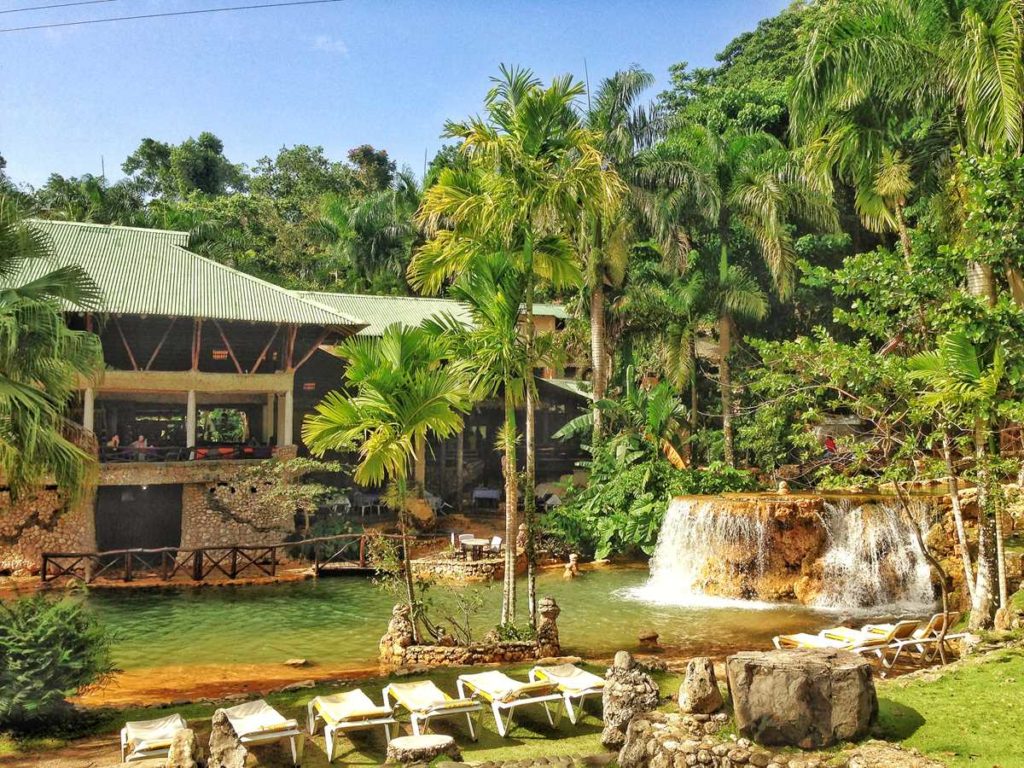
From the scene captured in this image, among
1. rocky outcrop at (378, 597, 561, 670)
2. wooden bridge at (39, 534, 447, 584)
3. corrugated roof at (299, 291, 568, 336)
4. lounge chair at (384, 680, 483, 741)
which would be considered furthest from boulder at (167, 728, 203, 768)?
corrugated roof at (299, 291, 568, 336)

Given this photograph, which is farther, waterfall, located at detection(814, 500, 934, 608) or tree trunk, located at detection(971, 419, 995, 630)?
waterfall, located at detection(814, 500, 934, 608)

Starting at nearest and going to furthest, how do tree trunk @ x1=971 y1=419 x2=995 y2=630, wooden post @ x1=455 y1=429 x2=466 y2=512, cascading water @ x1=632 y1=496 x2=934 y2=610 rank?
tree trunk @ x1=971 y1=419 x2=995 y2=630 < cascading water @ x1=632 y1=496 x2=934 y2=610 < wooden post @ x1=455 y1=429 x2=466 y2=512

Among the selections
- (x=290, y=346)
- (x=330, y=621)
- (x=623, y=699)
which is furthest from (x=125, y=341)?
(x=623, y=699)

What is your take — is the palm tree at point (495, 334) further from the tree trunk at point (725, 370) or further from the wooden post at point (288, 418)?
the tree trunk at point (725, 370)

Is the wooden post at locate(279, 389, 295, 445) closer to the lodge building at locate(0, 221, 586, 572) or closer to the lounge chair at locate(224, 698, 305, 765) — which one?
the lodge building at locate(0, 221, 586, 572)

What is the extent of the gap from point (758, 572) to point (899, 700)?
37.0 ft

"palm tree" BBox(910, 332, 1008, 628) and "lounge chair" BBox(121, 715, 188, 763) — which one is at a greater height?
"palm tree" BBox(910, 332, 1008, 628)

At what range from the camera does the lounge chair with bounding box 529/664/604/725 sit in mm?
9805

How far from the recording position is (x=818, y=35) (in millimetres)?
17250

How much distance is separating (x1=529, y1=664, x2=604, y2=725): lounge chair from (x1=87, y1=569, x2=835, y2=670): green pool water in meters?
4.10

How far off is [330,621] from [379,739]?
8107 mm

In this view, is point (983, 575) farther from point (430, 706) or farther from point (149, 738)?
point (149, 738)

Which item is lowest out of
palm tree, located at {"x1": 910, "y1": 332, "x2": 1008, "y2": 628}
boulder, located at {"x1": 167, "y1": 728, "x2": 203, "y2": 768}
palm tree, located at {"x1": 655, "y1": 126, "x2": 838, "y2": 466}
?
boulder, located at {"x1": 167, "y1": 728, "x2": 203, "y2": 768}

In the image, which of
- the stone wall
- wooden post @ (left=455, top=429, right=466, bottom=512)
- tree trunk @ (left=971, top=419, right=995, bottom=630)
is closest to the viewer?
tree trunk @ (left=971, top=419, right=995, bottom=630)
